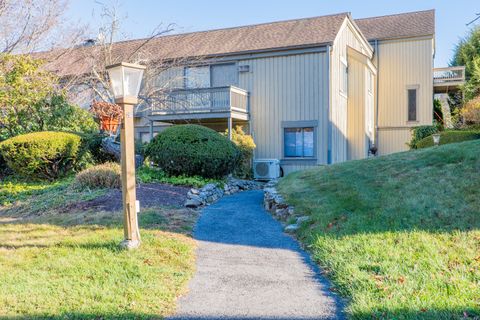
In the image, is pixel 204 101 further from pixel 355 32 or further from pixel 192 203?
pixel 355 32

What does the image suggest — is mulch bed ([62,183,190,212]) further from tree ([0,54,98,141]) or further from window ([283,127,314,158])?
window ([283,127,314,158])

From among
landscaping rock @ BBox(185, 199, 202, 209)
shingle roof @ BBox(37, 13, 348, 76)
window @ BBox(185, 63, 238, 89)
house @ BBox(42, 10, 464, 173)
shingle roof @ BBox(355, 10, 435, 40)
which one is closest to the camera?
landscaping rock @ BBox(185, 199, 202, 209)

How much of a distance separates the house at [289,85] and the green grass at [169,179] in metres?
4.48

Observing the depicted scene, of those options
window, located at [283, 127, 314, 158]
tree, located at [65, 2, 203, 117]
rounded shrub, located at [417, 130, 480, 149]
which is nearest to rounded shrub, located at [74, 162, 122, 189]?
tree, located at [65, 2, 203, 117]

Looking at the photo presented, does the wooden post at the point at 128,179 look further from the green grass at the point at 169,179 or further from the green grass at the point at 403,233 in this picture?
the green grass at the point at 169,179

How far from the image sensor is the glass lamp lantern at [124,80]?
5609 mm

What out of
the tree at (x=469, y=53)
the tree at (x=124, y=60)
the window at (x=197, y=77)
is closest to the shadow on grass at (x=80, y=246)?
the tree at (x=124, y=60)

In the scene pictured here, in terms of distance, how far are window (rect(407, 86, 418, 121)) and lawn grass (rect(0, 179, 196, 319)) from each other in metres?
17.3

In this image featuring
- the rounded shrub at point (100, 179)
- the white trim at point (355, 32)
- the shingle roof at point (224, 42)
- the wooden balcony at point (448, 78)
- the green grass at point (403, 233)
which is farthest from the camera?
the wooden balcony at point (448, 78)

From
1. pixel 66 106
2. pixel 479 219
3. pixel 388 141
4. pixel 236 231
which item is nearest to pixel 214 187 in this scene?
pixel 236 231

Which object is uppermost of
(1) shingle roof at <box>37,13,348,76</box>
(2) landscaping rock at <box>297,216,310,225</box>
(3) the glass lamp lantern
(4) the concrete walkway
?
(1) shingle roof at <box>37,13,348,76</box>

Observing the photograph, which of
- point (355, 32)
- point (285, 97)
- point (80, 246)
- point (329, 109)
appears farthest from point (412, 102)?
point (80, 246)

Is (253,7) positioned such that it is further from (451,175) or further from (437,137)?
(451,175)

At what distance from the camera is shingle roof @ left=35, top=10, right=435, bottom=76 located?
17062 millimetres
